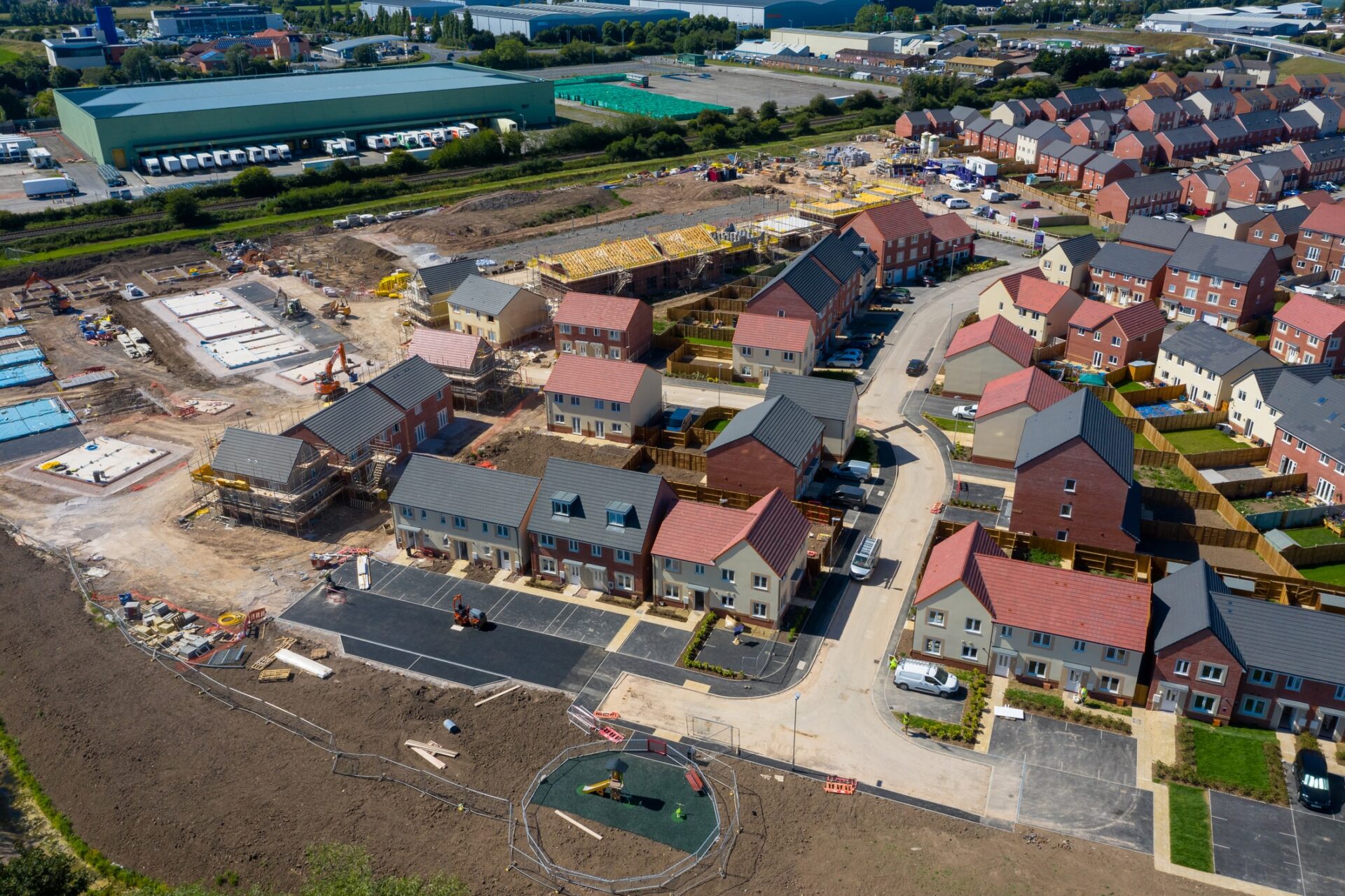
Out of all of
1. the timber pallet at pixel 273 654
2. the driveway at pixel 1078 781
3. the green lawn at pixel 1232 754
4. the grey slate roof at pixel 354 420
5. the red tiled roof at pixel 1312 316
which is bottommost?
the driveway at pixel 1078 781

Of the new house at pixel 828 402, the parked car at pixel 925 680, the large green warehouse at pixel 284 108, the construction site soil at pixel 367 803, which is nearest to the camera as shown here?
the construction site soil at pixel 367 803

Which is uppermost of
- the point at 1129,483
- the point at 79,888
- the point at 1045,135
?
the point at 1045,135

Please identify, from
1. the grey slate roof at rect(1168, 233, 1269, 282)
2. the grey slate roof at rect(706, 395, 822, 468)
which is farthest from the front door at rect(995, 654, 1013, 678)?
the grey slate roof at rect(1168, 233, 1269, 282)

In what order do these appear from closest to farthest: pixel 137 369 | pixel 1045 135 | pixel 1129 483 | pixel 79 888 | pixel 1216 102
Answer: pixel 79 888, pixel 1129 483, pixel 137 369, pixel 1045 135, pixel 1216 102

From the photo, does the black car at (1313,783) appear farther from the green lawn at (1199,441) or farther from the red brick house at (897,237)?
the red brick house at (897,237)

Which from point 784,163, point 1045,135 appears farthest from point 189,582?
point 1045,135

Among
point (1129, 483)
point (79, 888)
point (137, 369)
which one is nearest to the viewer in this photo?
point (79, 888)

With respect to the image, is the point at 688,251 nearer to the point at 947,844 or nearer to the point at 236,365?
the point at 236,365

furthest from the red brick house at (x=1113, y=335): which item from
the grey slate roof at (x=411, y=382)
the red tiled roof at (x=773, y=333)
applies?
the grey slate roof at (x=411, y=382)
